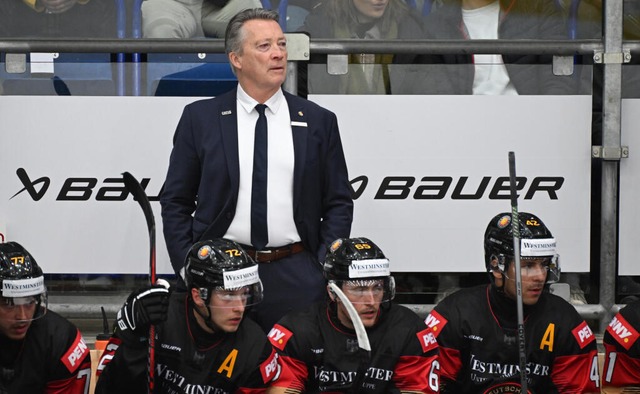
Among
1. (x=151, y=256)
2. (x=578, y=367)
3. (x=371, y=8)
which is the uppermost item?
(x=371, y=8)

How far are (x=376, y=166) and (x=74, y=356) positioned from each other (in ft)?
6.56

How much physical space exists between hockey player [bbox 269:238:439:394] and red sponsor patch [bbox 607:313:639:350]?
2.70ft

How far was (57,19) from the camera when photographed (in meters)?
6.45

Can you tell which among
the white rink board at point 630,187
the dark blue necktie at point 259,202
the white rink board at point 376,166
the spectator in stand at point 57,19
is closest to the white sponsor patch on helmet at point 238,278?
the dark blue necktie at point 259,202

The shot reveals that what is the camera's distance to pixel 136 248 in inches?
257

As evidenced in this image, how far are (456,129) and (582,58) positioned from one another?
2.25 feet

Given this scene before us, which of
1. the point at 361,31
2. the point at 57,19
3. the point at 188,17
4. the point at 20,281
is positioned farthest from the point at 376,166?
the point at 20,281

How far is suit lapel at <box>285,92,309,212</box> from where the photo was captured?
527cm

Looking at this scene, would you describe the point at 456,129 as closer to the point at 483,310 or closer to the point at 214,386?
the point at 483,310

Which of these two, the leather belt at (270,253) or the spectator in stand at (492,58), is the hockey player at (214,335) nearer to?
the leather belt at (270,253)

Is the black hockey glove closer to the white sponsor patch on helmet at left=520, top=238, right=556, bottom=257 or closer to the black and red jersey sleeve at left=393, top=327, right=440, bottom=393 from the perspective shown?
the black and red jersey sleeve at left=393, top=327, right=440, bottom=393

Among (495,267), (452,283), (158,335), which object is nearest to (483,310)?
(495,267)

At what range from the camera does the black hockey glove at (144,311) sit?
15.1 ft

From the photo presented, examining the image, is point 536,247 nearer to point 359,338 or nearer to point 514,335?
point 514,335
